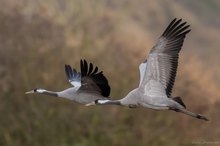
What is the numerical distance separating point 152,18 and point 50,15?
30147 millimetres

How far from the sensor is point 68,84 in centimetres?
1895

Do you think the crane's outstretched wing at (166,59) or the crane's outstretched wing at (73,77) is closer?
the crane's outstretched wing at (166,59)

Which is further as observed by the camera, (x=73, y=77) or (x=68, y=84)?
(x=68, y=84)

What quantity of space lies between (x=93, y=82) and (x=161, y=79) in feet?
3.83

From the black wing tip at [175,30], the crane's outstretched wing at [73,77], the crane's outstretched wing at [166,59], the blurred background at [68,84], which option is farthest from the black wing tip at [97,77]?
the blurred background at [68,84]

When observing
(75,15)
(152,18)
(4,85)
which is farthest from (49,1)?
(152,18)

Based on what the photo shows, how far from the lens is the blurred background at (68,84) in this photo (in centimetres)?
1898

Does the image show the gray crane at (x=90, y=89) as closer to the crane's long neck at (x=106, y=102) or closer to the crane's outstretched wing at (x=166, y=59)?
the crane's long neck at (x=106, y=102)

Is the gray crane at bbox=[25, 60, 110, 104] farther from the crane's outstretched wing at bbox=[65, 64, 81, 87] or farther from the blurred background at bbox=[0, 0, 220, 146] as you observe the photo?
the blurred background at bbox=[0, 0, 220, 146]

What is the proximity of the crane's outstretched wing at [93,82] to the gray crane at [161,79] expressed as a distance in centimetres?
67

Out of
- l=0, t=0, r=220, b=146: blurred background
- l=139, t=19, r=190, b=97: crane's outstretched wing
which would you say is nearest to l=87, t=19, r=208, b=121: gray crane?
l=139, t=19, r=190, b=97: crane's outstretched wing

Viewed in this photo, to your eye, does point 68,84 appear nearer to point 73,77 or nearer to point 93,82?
point 73,77

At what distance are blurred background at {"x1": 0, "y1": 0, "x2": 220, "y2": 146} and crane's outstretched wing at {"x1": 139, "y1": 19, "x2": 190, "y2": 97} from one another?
5.35 meters

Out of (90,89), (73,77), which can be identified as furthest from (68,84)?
(90,89)
